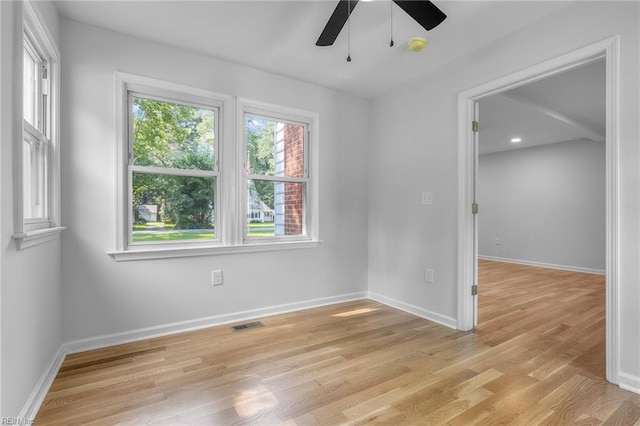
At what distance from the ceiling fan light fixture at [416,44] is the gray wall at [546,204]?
17.1ft

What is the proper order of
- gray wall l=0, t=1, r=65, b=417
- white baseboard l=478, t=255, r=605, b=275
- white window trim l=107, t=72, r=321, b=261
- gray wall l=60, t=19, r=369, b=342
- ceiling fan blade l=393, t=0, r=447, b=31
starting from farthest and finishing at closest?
white baseboard l=478, t=255, r=605, b=275 → white window trim l=107, t=72, r=321, b=261 → gray wall l=60, t=19, r=369, b=342 → ceiling fan blade l=393, t=0, r=447, b=31 → gray wall l=0, t=1, r=65, b=417

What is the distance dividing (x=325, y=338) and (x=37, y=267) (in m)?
2.01

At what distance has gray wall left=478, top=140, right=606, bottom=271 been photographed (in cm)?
577

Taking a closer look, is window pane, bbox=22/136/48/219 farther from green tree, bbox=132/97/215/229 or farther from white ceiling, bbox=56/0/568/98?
white ceiling, bbox=56/0/568/98

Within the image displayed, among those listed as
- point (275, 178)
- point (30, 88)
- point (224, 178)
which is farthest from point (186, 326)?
point (30, 88)

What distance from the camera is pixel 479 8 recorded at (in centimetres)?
219

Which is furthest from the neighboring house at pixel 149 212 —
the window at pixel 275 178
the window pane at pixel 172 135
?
the window at pixel 275 178

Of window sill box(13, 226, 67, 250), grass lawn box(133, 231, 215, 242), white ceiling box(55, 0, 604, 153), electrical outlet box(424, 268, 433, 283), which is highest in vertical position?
white ceiling box(55, 0, 604, 153)

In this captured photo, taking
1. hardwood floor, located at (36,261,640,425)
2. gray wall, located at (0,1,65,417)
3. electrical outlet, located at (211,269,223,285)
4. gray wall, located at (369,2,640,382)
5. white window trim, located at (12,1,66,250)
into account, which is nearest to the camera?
gray wall, located at (0,1,65,417)

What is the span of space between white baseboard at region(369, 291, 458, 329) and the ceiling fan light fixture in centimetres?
241

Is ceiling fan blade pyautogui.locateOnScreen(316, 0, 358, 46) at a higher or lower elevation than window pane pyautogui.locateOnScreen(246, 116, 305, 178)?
higher

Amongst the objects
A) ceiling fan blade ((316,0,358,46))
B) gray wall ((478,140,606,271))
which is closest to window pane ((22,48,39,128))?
ceiling fan blade ((316,0,358,46))

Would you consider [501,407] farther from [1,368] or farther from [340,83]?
[340,83]

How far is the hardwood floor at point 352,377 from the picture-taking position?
5.50 feet
